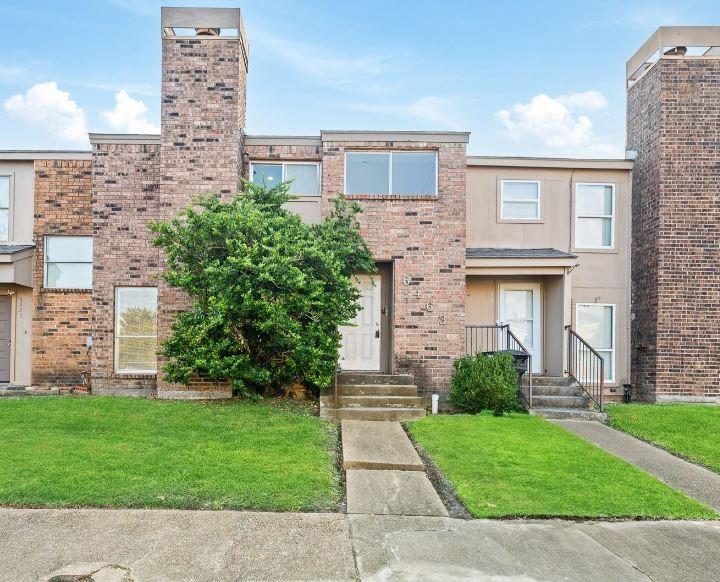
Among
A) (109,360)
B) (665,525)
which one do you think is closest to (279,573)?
(665,525)

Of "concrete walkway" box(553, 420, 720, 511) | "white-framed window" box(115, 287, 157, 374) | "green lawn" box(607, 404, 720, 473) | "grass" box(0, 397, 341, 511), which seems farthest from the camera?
"white-framed window" box(115, 287, 157, 374)

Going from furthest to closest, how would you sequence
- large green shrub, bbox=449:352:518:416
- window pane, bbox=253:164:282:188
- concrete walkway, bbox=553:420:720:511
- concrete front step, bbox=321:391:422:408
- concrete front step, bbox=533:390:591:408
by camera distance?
1. window pane, bbox=253:164:282:188
2. concrete front step, bbox=533:390:591:408
3. large green shrub, bbox=449:352:518:416
4. concrete front step, bbox=321:391:422:408
5. concrete walkway, bbox=553:420:720:511

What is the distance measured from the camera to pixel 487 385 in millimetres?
9695

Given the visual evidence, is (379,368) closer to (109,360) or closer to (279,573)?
(109,360)

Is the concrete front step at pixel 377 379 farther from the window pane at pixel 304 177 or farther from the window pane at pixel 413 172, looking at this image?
the window pane at pixel 304 177

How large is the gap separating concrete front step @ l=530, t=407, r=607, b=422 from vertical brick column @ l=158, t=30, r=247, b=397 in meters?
6.98

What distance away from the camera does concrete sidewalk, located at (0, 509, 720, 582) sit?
389 cm

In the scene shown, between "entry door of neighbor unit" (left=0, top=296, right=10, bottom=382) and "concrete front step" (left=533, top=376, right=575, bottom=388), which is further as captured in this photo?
"entry door of neighbor unit" (left=0, top=296, right=10, bottom=382)

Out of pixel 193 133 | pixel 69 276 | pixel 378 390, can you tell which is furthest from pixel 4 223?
pixel 378 390

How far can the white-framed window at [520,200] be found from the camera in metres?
Answer: 12.6

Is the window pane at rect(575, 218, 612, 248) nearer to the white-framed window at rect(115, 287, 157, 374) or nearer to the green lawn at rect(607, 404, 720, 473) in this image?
the green lawn at rect(607, 404, 720, 473)

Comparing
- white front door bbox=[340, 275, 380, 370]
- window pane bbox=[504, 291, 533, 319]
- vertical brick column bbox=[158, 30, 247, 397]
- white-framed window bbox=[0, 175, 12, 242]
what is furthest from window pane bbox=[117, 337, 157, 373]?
window pane bbox=[504, 291, 533, 319]

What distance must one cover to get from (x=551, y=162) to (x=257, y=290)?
24.2 ft

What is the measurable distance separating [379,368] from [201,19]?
7.74 meters
